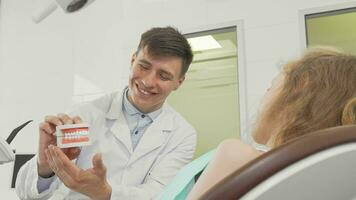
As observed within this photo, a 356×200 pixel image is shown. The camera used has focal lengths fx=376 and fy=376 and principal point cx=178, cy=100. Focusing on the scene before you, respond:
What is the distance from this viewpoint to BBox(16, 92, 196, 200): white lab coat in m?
1.58

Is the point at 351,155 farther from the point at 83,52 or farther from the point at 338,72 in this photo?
the point at 83,52

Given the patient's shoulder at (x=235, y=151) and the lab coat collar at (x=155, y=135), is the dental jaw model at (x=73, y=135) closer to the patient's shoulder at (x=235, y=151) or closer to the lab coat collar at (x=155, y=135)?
the lab coat collar at (x=155, y=135)

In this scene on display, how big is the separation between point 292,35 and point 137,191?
1473 mm

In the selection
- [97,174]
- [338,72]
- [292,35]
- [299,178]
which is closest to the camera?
[299,178]

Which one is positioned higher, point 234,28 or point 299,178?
point 234,28

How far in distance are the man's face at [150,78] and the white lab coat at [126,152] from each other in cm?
11

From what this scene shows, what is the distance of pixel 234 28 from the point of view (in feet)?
8.43

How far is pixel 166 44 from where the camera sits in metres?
1.73

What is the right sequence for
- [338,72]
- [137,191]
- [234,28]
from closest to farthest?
1. [338,72]
2. [137,191]
3. [234,28]

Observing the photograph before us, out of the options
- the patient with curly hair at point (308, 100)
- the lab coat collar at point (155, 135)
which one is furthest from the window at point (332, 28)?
the patient with curly hair at point (308, 100)

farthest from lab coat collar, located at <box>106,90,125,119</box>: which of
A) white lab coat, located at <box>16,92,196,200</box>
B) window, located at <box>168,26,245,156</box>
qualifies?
window, located at <box>168,26,245,156</box>

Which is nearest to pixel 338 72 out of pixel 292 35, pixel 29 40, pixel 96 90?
pixel 292 35

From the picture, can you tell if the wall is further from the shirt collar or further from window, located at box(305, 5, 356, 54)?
the shirt collar

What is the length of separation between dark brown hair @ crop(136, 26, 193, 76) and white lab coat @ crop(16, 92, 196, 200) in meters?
0.29
